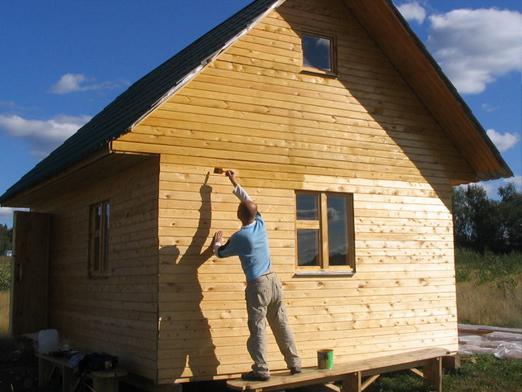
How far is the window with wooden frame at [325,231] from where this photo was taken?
1005cm

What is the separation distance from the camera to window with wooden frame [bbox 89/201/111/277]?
1064 cm

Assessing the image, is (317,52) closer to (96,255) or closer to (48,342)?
(96,255)

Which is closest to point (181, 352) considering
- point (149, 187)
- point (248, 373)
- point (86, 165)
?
point (248, 373)

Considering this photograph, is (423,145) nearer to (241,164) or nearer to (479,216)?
(241,164)

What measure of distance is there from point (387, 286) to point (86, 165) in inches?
210

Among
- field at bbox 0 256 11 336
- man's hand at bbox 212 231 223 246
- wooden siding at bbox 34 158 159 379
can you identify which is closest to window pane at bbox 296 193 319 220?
man's hand at bbox 212 231 223 246

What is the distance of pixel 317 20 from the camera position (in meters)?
10.6

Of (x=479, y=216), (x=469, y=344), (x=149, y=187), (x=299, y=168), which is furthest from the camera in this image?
(x=479, y=216)

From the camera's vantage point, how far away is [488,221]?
174 ft

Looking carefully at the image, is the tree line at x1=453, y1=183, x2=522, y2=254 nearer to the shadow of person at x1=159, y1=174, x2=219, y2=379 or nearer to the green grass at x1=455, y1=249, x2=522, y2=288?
the green grass at x1=455, y1=249, x2=522, y2=288

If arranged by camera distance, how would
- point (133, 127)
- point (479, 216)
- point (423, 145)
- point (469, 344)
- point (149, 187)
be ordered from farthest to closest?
point (479, 216) → point (469, 344) → point (423, 145) → point (149, 187) → point (133, 127)

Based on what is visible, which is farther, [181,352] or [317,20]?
[317,20]

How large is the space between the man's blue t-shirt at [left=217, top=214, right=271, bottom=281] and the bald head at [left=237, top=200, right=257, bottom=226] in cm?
8

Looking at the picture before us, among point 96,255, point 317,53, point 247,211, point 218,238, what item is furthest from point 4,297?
point 247,211
